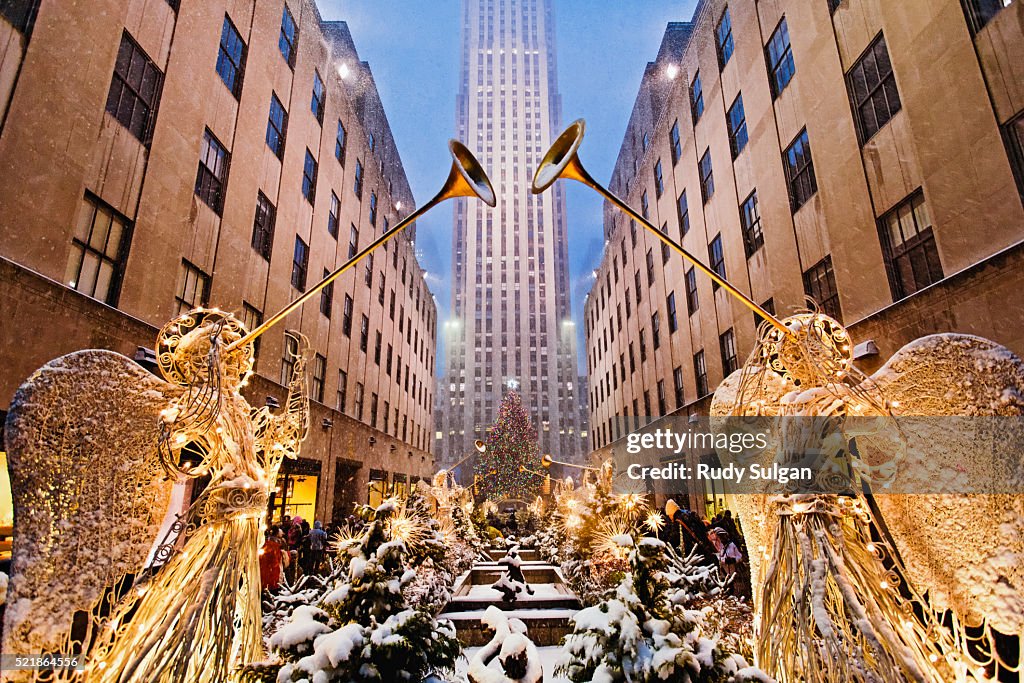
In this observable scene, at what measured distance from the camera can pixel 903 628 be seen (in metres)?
2.81

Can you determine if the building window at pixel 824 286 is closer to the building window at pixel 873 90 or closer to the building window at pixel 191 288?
the building window at pixel 873 90

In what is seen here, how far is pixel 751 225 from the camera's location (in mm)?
15258

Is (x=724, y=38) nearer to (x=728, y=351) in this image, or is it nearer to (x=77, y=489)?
(x=728, y=351)

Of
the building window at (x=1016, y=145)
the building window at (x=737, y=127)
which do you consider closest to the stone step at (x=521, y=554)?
the building window at (x=1016, y=145)

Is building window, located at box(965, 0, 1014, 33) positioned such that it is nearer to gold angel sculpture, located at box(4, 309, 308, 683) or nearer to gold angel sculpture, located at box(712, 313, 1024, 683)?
gold angel sculpture, located at box(712, 313, 1024, 683)

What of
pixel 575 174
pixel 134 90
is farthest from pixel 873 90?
pixel 134 90

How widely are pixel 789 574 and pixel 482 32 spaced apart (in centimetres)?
10873

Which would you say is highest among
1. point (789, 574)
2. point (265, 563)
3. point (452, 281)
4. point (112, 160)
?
point (452, 281)

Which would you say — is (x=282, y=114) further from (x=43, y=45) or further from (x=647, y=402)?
(x=647, y=402)

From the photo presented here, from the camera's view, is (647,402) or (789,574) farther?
(647,402)

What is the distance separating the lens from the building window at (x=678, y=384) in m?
21.2

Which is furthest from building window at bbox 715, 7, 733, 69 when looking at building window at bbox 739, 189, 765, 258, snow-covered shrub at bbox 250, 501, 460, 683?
snow-covered shrub at bbox 250, 501, 460, 683

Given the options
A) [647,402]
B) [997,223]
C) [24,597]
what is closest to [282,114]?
[24,597]

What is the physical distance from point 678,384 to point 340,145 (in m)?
18.8
